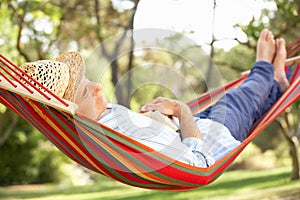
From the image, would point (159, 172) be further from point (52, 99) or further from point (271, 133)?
point (271, 133)

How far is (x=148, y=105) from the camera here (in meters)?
2.14

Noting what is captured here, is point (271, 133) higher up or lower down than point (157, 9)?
lower down

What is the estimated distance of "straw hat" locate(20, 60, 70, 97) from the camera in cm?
183

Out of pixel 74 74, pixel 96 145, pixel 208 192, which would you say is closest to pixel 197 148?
pixel 96 145

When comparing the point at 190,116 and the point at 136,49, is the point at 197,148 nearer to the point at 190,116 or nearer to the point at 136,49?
the point at 190,116

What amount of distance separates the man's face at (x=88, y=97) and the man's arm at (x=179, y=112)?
25 centimetres

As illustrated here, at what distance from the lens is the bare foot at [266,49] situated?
265 centimetres

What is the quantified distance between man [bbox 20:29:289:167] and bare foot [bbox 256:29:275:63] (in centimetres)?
6

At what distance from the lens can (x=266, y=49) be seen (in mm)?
2664

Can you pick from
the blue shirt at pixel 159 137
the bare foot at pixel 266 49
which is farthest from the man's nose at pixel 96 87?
the bare foot at pixel 266 49

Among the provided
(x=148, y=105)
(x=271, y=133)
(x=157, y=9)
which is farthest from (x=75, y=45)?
(x=148, y=105)

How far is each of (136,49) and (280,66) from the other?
3.23 ft

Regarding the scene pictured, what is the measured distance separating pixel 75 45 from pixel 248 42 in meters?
4.77

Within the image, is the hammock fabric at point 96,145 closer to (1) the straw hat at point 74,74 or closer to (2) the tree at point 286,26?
(1) the straw hat at point 74,74
